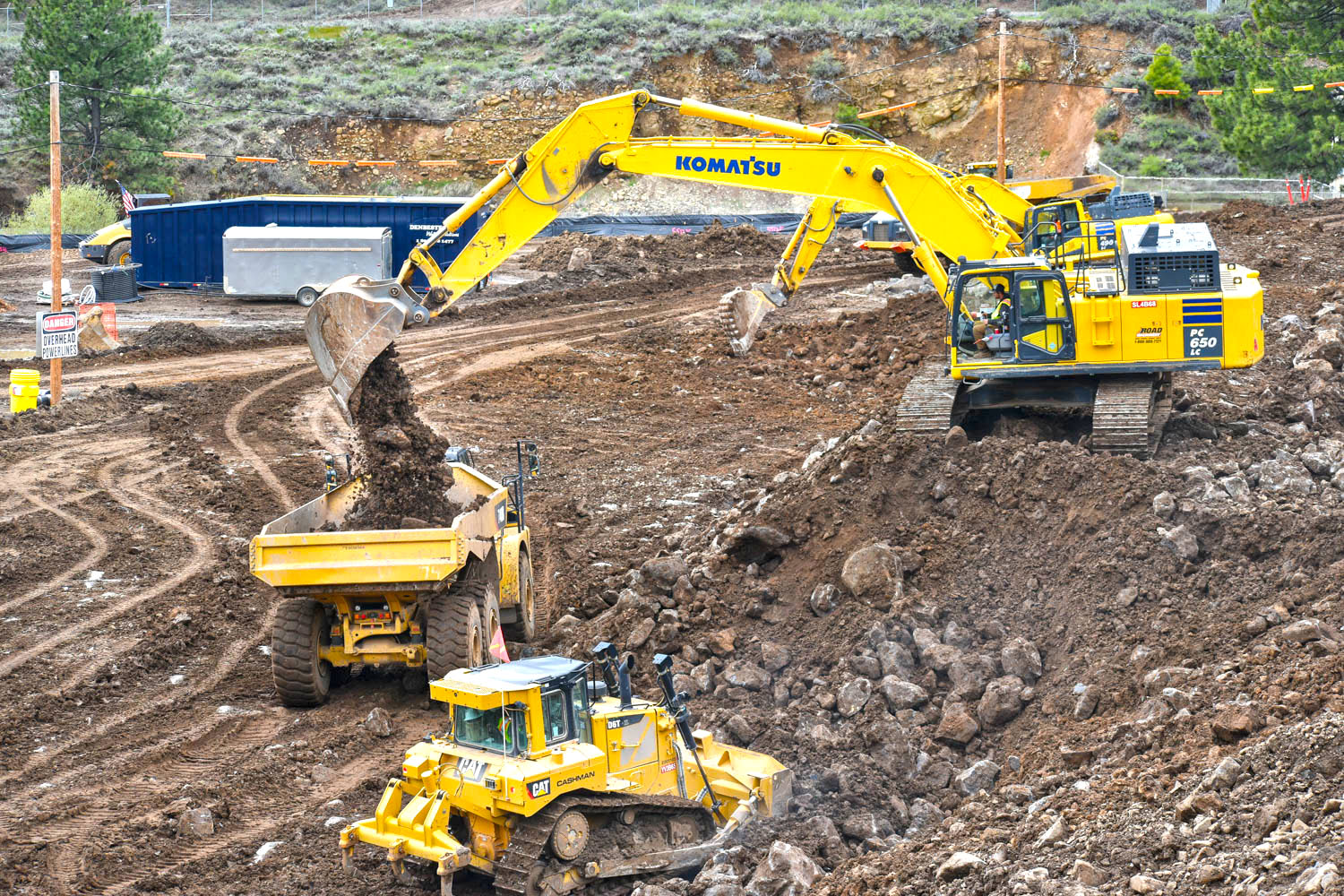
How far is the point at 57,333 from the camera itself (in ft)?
74.3

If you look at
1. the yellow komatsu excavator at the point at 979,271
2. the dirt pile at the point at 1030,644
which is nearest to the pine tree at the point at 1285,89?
the dirt pile at the point at 1030,644

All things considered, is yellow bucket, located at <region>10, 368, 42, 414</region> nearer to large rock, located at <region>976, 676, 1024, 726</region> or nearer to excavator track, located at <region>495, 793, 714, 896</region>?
excavator track, located at <region>495, 793, 714, 896</region>

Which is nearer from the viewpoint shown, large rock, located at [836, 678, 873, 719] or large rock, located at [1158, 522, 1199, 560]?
large rock, located at [836, 678, 873, 719]

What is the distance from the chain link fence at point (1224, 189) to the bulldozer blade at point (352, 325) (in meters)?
25.9

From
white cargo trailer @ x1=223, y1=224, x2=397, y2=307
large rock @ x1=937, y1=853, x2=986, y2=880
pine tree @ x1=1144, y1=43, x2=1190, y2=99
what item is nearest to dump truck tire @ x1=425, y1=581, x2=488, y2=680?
large rock @ x1=937, y1=853, x2=986, y2=880

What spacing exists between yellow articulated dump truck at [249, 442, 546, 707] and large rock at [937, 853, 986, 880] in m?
5.23

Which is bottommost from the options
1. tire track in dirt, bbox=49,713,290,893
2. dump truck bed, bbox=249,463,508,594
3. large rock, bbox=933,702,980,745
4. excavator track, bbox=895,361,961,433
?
tire track in dirt, bbox=49,713,290,893

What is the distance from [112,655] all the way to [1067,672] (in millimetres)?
9157

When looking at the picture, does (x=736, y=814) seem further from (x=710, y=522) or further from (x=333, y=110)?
(x=333, y=110)

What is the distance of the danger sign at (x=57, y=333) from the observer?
73.7 ft

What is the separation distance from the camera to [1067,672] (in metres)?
11.8

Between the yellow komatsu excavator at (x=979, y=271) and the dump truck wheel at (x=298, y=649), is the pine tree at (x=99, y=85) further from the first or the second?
the dump truck wheel at (x=298, y=649)

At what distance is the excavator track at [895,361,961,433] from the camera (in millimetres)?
16422

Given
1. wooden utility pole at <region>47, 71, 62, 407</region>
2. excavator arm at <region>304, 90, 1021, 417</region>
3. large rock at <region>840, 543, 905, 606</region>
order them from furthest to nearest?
wooden utility pole at <region>47, 71, 62, 407</region>
excavator arm at <region>304, 90, 1021, 417</region>
large rock at <region>840, 543, 905, 606</region>
